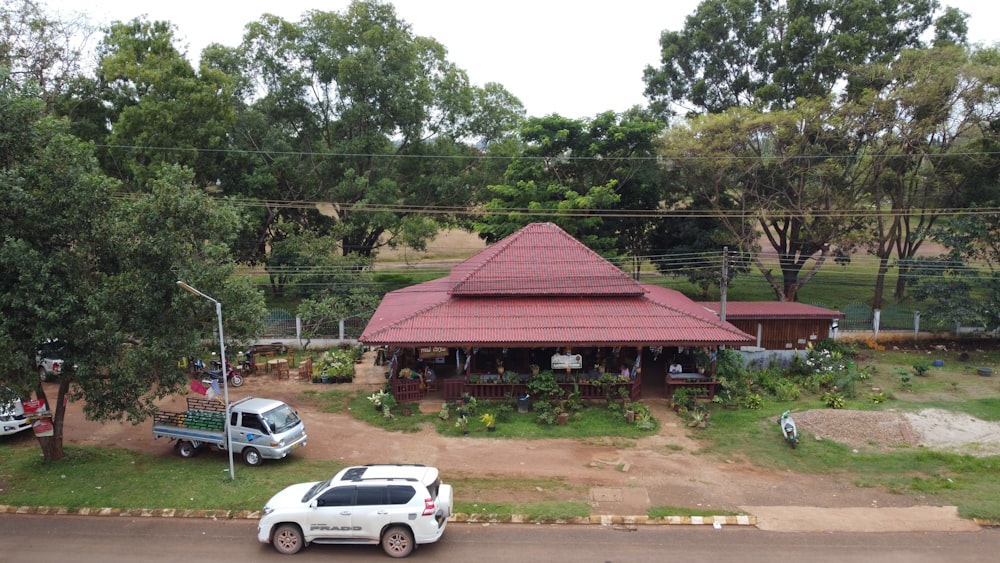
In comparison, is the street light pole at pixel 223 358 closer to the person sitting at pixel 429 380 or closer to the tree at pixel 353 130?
the person sitting at pixel 429 380

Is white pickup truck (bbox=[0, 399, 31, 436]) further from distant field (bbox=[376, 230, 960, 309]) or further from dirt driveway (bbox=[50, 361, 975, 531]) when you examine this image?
distant field (bbox=[376, 230, 960, 309])

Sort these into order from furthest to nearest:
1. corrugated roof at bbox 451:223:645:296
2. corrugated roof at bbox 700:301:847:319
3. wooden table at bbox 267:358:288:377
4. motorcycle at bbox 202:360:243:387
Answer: corrugated roof at bbox 700:301:847:319 < wooden table at bbox 267:358:288:377 < motorcycle at bbox 202:360:243:387 < corrugated roof at bbox 451:223:645:296

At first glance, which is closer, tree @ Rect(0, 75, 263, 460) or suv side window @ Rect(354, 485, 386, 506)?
suv side window @ Rect(354, 485, 386, 506)

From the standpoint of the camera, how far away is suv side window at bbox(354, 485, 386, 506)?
13.1 m

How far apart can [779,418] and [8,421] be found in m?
24.4

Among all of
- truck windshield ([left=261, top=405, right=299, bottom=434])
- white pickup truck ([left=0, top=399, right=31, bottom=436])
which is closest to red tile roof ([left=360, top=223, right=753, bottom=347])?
truck windshield ([left=261, top=405, right=299, bottom=434])

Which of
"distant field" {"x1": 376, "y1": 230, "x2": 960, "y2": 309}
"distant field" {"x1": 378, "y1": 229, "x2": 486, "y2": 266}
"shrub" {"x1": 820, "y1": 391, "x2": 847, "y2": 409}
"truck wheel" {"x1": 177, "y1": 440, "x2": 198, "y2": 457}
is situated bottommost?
"truck wheel" {"x1": 177, "y1": 440, "x2": 198, "y2": 457}

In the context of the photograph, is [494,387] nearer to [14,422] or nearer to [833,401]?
[833,401]

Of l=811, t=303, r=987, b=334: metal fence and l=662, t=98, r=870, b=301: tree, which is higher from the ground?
l=662, t=98, r=870, b=301: tree

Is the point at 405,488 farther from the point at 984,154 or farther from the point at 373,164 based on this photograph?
the point at 984,154

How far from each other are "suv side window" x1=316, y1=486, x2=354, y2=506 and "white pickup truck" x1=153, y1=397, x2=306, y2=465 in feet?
16.9

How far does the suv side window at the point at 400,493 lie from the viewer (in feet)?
42.9

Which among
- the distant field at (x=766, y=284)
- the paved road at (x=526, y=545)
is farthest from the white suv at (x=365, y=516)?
the distant field at (x=766, y=284)

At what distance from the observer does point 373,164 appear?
3903 cm
